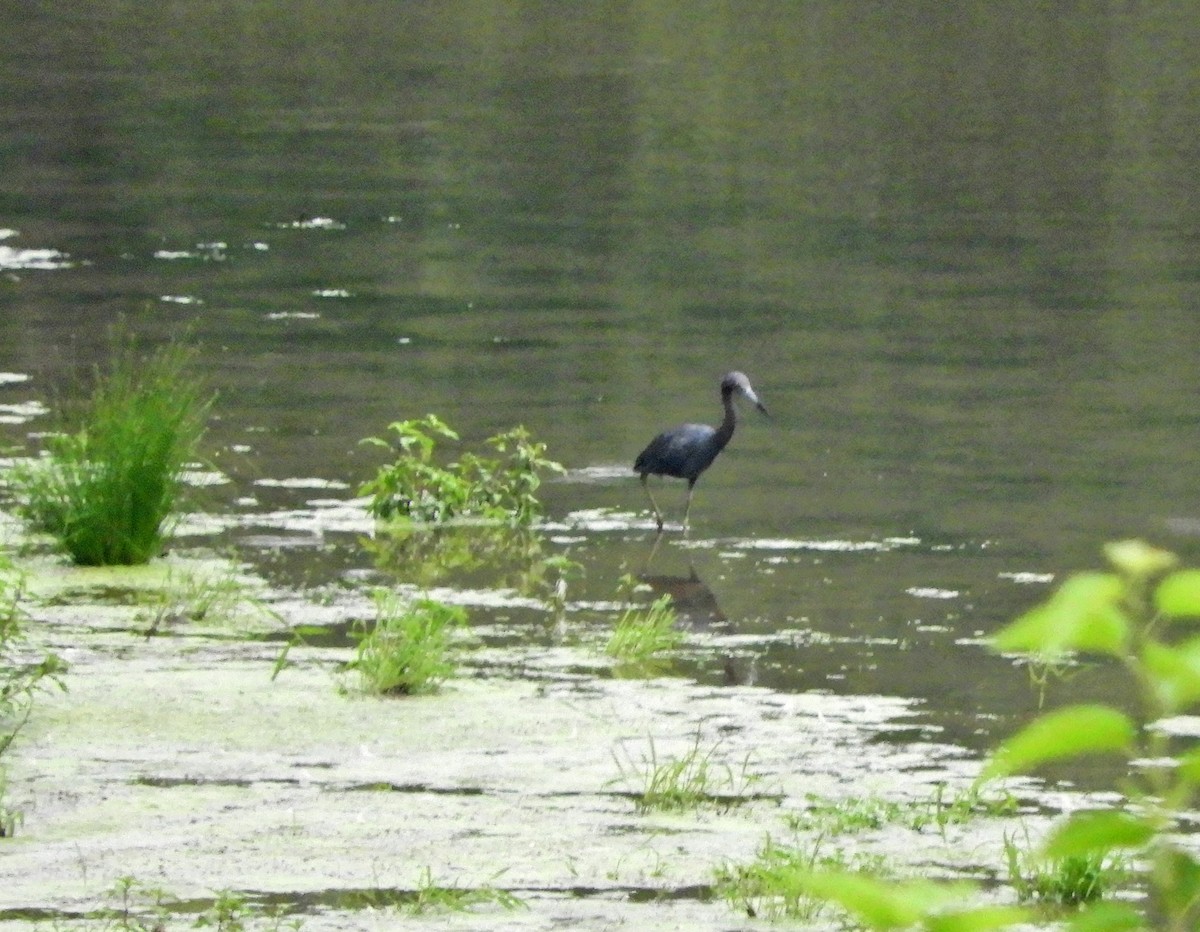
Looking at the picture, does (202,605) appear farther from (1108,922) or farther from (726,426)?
(1108,922)

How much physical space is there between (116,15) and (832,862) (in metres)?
52.8

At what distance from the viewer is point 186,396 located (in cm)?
988

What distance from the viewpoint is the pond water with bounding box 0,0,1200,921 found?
11.2 meters

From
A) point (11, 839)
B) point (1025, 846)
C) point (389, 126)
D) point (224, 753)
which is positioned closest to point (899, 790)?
point (1025, 846)

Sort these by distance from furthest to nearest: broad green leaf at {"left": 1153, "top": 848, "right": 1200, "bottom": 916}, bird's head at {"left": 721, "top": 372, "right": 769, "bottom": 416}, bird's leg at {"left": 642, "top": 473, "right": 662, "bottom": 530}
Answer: bird's head at {"left": 721, "top": 372, "right": 769, "bottom": 416} < bird's leg at {"left": 642, "top": 473, "right": 662, "bottom": 530} < broad green leaf at {"left": 1153, "top": 848, "right": 1200, "bottom": 916}

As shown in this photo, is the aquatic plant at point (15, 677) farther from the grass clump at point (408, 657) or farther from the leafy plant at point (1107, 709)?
the leafy plant at point (1107, 709)

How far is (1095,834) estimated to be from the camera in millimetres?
1909

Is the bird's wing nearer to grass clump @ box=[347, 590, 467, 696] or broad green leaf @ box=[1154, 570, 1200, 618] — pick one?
grass clump @ box=[347, 590, 467, 696]

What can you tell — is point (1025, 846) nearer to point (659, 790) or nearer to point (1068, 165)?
point (659, 790)

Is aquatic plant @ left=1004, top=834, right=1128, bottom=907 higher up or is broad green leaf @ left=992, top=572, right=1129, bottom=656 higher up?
broad green leaf @ left=992, top=572, right=1129, bottom=656

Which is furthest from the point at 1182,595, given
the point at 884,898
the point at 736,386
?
the point at 736,386

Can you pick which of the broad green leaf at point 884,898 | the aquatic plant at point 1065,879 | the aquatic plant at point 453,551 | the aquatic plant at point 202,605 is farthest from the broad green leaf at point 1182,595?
the aquatic plant at point 453,551

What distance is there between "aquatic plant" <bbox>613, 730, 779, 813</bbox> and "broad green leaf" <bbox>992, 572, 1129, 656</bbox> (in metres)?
4.99

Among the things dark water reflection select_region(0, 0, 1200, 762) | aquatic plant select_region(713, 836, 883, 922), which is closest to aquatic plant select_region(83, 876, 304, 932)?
aquatic plant select_region(713, 836, 883, 922)
